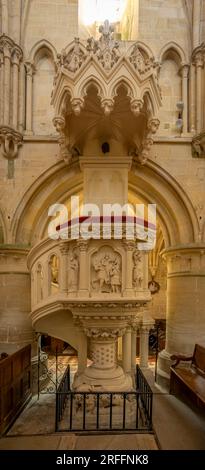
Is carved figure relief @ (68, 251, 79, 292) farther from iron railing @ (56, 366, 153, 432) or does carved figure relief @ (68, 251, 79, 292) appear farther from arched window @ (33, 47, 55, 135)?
A: arched window @ (33, 47, 55, 135)

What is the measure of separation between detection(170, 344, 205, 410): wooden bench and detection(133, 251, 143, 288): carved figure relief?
5.35ft

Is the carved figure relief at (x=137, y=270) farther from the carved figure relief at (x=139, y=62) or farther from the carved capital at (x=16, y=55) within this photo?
the carved capital at (x=16, y=55)

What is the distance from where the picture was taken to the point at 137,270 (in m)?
4.73

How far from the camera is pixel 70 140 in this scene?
→ 597cm

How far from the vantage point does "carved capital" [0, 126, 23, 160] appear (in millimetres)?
6473

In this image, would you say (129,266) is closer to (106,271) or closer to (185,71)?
(106,271)

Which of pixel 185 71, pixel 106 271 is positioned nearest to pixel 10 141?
pixel 106 271

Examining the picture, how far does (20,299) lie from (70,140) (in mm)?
3086

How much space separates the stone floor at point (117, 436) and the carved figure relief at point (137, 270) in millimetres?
1871

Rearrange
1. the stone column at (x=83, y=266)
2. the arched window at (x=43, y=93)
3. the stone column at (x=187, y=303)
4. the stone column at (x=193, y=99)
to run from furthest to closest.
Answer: the arched window at (x=43, y=93), the stone column at (x=193, y=99), the stone column at (x=187, y=303), the stone column at (x=83, y=266)

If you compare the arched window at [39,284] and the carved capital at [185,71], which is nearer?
the arched window at [39,284]

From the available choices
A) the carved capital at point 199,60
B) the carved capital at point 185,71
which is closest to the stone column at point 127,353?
the carved capital at point 185,71

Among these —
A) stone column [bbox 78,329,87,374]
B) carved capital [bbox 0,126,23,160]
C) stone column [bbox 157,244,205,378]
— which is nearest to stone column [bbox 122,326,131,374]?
stone column [bbox 78,329,87,374]

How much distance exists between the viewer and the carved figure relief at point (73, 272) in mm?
4602
